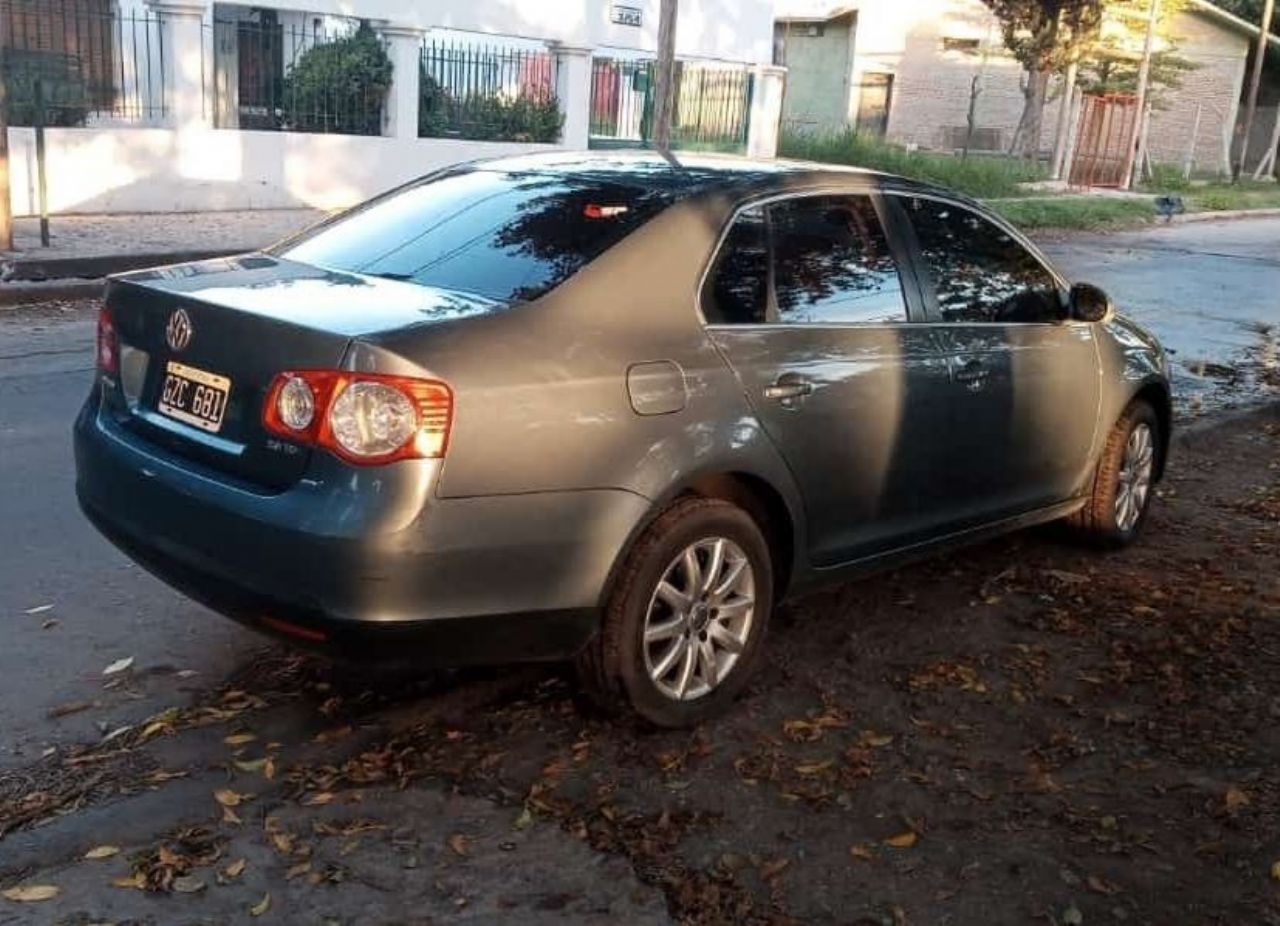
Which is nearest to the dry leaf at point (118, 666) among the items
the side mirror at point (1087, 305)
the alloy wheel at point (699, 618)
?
the alloy wheel at point (699, 618)

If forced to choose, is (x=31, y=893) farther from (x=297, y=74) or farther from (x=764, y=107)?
(x=764, y=107)

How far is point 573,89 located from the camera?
20562 millimetres

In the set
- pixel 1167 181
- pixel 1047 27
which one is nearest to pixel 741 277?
pixel 1047 27

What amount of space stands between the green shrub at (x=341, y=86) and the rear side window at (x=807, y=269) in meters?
14.0

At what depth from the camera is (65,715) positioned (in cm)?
403

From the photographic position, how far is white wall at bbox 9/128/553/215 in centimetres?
1510

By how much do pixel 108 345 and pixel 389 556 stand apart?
143 cm

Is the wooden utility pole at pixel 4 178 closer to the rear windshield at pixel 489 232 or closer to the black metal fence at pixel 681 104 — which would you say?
the rear windshield at pixel 489 232

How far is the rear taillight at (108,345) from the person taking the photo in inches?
162

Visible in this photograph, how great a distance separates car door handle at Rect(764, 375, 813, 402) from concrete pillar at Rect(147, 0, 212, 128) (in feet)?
44.7

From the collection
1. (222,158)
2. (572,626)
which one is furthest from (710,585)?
(222,158)

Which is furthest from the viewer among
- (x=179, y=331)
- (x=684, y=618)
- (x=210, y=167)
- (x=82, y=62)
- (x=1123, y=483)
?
(x=210, y=167)

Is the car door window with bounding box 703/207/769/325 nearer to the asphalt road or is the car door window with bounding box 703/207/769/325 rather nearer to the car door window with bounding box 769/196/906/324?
the car door window with bounding box 769/196/906/324

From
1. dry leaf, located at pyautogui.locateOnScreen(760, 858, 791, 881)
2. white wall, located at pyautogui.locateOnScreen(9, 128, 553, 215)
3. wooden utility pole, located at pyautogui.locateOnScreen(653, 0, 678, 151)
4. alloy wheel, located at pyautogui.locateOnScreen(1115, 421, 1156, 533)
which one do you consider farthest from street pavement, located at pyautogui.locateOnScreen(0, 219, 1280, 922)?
wooden utility pole, located at pyautogui.locateOnScreen(653, 0, 678, 151)
